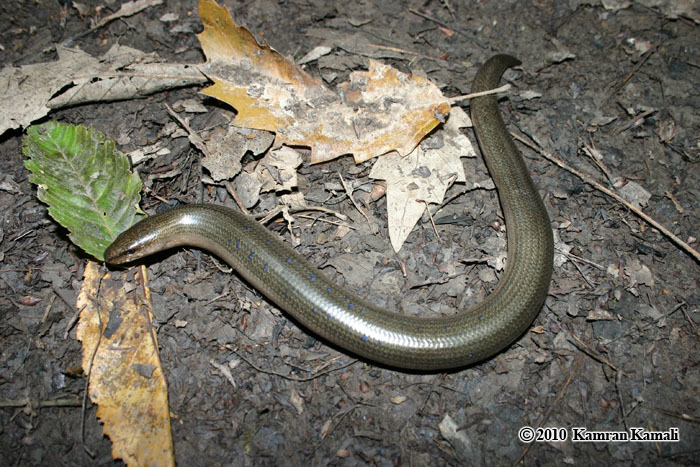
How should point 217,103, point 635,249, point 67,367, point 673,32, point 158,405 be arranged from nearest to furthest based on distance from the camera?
point 158,405 < point 67,367 < point 635,249 < point 217,103 < point 673,32

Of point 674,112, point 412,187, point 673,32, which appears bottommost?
point 412,187

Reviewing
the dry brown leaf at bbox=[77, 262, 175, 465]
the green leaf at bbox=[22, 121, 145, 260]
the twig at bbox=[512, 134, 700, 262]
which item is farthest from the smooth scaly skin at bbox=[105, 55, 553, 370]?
the twig at bbox=[512, 134, 700, 262]

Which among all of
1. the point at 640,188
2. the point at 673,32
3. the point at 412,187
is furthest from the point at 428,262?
the point at 673,32

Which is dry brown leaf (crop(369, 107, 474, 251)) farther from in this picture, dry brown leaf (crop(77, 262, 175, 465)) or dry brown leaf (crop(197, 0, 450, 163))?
dry brown leaf (crop(77, 262, 175, 465))

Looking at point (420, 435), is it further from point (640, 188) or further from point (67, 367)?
point (640, 188)

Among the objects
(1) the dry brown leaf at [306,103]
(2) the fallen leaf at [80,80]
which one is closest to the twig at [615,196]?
(1) the dry brown leaf at [306,103]
